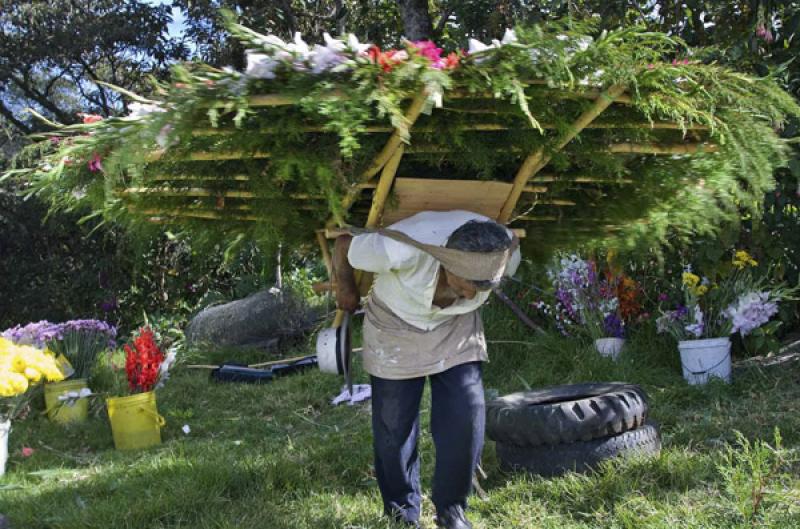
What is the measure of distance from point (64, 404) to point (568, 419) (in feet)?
12.2

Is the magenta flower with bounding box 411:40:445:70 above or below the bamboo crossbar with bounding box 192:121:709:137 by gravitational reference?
above

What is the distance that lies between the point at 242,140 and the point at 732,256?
430cm

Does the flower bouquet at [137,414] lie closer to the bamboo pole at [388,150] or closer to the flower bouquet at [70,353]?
the flower bouquet at [70,353]

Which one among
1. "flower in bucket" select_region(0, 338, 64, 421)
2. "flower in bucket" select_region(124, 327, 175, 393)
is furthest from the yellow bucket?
"flower in bucket" select_region(0, 338, 64, 421)

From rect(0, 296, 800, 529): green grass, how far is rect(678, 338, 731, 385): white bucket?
121 mm

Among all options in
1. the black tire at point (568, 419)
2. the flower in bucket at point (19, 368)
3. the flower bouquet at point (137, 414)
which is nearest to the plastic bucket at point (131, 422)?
the flower bouquet at point (137, 414)

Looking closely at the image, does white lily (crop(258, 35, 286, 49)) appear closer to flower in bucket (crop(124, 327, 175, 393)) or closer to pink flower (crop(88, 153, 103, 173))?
pink flower (crop(88, 153, 103, 173))

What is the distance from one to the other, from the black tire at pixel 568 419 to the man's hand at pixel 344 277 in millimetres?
1162

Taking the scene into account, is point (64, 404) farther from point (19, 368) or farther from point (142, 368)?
point (19, 368)

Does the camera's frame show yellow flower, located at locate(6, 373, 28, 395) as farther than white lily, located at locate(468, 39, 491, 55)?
Yes

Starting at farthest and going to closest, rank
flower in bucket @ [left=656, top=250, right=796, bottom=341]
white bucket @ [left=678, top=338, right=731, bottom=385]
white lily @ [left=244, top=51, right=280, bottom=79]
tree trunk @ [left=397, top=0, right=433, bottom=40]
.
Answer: tree trunk @ [left=397, top=0, right=433, bottom=40] → flower in bucket @ [left=656, top=250, right=796, bottom=341] → white bucket @ [left=678, top=338, right=731, bottom=385] → white lily @ [left=244, top=51, right=280, bottom=79]

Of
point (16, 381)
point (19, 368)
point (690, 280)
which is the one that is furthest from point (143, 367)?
point (690, 280)

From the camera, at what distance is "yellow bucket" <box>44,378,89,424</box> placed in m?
5.81

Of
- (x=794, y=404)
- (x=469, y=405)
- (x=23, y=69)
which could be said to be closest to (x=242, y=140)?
(x=469, y=405)
